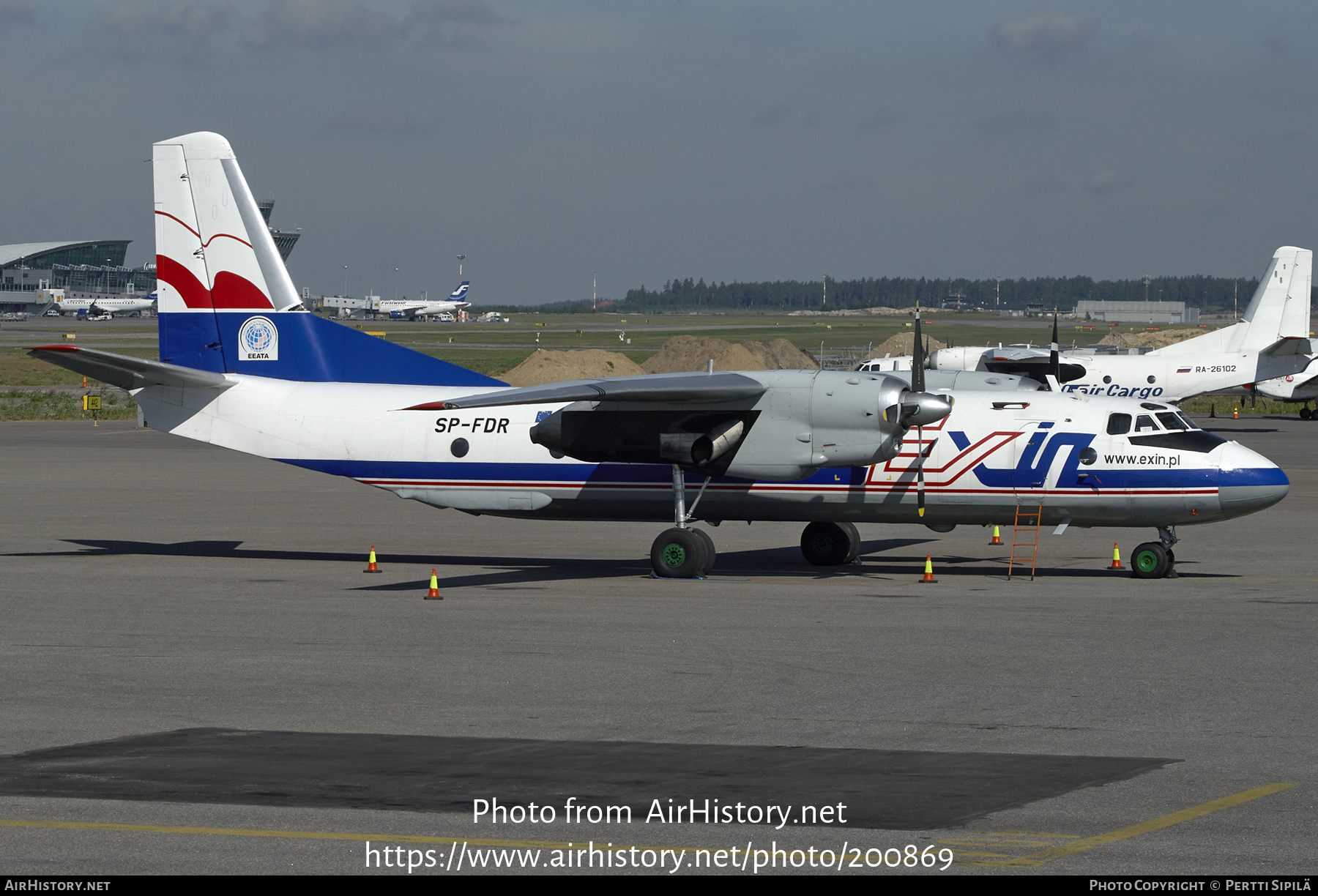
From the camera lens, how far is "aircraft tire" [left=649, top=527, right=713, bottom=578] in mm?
23328

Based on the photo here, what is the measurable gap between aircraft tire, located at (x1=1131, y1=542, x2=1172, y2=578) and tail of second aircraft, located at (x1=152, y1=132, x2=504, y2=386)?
12018 millimetres

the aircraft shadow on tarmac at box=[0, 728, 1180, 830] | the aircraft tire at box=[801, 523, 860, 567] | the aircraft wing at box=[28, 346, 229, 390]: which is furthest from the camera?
the aircraft tire at box=[801, 523, 860, 567]

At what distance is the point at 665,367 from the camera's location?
271 feet

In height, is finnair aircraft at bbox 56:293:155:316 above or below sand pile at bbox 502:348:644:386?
above

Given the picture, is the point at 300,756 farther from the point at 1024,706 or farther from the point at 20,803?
the point at 1024,706

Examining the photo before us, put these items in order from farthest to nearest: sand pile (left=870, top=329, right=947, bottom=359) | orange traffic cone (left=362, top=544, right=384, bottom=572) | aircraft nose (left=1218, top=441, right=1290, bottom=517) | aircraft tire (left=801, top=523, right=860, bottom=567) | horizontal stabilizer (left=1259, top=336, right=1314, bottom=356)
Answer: sand pile (left=870, top=329, right=947, bottom=359) → horizontal stabilizer (left=1259, top=336, right=1314, bottom=356) → aircraft tire (left=801, top=523, right=860, bottom=567) → orange traffic cone (left=362, top=544, right=384, bottom=572) → aircraft nose (left=1218, top=441, right=1290, bottom=517)

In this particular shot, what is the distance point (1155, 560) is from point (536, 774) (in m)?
15.4

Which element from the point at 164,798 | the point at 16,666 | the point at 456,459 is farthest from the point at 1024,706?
the point at 456,459

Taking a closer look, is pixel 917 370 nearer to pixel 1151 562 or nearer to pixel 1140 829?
pixel 1151 562

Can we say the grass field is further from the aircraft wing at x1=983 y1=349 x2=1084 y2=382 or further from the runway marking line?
the runway marking line

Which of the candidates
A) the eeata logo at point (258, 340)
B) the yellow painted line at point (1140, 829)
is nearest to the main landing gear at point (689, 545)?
the eeata logo at point (258, 340)

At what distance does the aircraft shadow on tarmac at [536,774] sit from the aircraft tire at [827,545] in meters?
13.7

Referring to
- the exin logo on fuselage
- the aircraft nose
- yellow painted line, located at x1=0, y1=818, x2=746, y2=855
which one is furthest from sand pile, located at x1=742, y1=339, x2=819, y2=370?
yellow painted line, located at x1=0, y1=818, x2=746, y2=855

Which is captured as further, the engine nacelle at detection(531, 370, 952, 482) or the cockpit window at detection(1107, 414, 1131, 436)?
the cockpit window at detection(1107, 414, 1131, 436)
